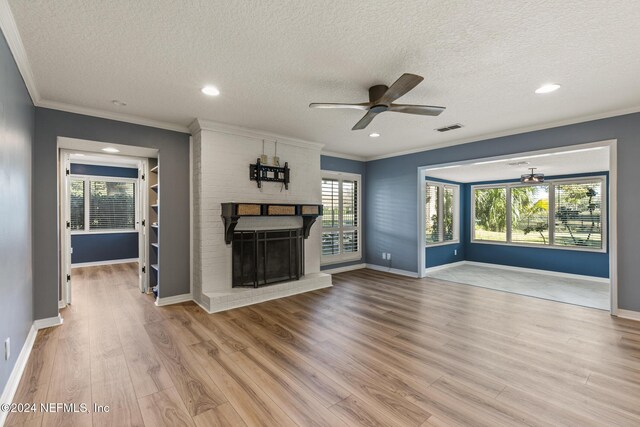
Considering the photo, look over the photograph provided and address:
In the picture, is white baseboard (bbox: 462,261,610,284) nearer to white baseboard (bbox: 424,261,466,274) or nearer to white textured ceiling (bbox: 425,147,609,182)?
white baseboard (bbox: 424,261,466,274)

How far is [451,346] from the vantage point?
110 inches

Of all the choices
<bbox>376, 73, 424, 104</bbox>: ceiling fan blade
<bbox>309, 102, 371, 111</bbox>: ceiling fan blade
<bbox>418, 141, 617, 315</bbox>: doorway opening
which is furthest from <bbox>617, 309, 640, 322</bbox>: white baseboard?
<bbox>309, 102, 371, 111</bbox>: ceiling fan blade

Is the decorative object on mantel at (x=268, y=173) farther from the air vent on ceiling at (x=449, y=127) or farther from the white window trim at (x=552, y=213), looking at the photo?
the white window trim at (x=552, y=213)

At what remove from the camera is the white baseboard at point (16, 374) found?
1.85m

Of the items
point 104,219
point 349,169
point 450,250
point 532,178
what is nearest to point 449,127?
point 349,169

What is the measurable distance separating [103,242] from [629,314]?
386 inches

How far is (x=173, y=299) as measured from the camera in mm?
4145

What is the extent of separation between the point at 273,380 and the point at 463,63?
309 cm

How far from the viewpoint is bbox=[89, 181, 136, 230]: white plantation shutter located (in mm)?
6957

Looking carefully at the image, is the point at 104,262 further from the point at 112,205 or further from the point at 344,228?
the point at 344,228

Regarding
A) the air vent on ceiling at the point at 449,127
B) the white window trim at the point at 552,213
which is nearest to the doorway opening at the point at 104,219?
the air vent on ceiling at the point at 449,127

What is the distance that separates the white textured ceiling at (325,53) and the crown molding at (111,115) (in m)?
0.09

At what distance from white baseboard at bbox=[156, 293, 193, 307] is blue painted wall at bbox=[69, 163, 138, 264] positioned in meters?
4.15

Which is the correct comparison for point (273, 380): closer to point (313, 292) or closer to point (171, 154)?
point (313, 292)
